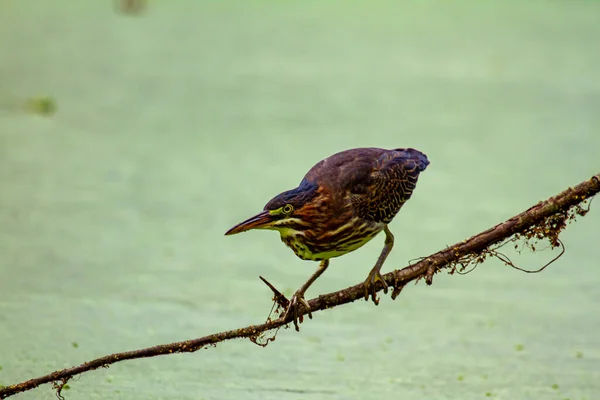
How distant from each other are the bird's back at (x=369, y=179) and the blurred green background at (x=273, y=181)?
0.65m

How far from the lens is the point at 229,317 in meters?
3.93

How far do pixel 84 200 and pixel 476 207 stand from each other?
1796 millimetres

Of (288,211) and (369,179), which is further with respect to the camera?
(369,179)

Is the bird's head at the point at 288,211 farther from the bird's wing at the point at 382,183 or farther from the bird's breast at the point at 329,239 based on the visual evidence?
the bird's wing at the point at 382,183

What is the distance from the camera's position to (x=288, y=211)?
2.81m

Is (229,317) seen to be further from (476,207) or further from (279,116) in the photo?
(279,116)

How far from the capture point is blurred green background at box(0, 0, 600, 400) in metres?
3.60

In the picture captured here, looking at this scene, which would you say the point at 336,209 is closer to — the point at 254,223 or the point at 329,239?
the point at 329,239

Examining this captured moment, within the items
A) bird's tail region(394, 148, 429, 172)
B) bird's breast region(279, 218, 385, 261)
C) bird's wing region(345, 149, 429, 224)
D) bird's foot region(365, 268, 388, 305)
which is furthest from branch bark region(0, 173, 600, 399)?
bird's tail region(394, 148, 429, 172)

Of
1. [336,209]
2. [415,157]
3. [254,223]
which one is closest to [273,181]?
[415,157]

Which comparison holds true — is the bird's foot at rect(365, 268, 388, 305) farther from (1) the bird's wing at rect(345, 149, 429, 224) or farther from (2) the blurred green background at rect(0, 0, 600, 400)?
(2) the blurred green background at rect(0, 0, 600, 400)

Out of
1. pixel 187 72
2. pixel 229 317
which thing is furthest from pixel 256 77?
pixel 229 317

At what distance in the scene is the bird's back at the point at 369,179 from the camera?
9.77 feet

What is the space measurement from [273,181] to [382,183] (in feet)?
6.89
